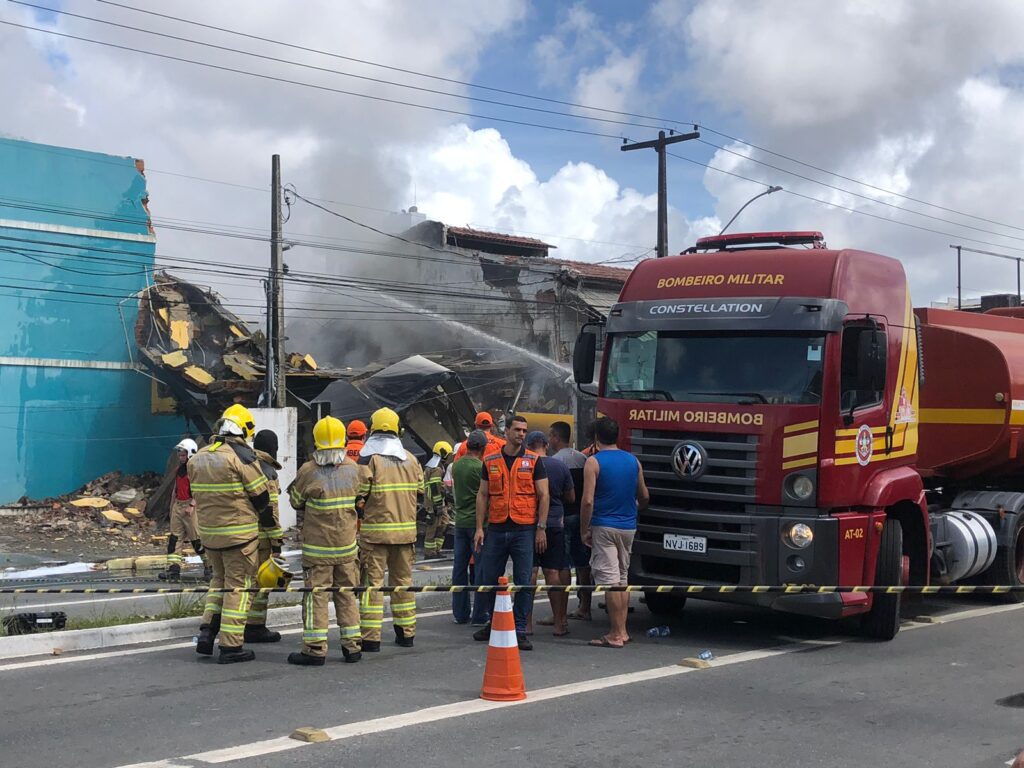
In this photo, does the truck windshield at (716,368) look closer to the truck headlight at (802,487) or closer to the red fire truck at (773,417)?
the red fire truck at (773,417)

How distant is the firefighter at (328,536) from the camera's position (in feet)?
25.5

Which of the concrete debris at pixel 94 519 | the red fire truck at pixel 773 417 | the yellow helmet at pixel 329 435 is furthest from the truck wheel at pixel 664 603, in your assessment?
the concrete debris at pixel 94 519

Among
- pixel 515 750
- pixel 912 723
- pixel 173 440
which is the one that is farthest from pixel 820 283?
pixel 173 440

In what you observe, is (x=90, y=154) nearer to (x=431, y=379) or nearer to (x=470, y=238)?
(x=431, y=379)

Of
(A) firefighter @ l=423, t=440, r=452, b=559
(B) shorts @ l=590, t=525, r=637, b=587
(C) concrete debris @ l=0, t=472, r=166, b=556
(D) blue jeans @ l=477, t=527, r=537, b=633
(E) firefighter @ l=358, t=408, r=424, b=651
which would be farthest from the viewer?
(C) concrete debris @ l=0, t=472, r=166, b=556

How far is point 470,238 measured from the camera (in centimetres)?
4134

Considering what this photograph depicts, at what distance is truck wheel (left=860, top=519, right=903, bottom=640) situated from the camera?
884cm

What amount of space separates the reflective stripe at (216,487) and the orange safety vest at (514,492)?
2031 millimetres

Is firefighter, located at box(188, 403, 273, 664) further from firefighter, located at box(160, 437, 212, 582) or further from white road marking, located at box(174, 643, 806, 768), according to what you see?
firefighter, located at box(160, 437, 212, 582)

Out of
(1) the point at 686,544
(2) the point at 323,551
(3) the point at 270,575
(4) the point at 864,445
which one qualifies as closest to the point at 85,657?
(3) the point at 270,575

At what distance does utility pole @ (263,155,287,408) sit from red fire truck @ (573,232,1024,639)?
514 inches

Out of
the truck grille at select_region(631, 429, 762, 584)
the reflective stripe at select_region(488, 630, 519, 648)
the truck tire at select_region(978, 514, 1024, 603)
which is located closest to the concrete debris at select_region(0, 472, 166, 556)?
the truck grille at select_region(631, 429, 762, 584)

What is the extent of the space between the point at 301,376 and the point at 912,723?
19.1m

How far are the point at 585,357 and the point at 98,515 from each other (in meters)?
14.9
